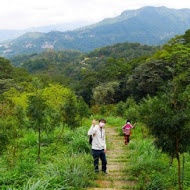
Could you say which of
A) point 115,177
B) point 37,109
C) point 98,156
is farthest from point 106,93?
point 115,177

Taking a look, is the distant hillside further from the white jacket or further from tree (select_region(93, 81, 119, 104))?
the white jacket

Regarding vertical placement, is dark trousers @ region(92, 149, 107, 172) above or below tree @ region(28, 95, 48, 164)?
below

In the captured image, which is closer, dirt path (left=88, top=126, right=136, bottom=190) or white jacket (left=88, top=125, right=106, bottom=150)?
dirt path (left=88, top=126, right=136, bottom=190)

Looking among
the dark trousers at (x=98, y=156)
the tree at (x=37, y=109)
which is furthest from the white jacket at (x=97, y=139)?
the tree at (x=37, y=109)

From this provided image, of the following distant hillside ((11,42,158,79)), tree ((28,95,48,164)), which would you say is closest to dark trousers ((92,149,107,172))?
tree ((28,95,48,164))

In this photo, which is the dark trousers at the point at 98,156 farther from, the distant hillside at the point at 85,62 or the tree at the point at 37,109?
the distant hillside at the point at 85,62

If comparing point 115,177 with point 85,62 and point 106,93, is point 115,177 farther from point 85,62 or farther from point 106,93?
point 85,62

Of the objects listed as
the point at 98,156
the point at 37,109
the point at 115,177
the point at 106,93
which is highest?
the point at 37,109

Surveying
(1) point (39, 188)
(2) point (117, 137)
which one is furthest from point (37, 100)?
(2) point (117, 137)

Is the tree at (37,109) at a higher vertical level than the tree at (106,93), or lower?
higher

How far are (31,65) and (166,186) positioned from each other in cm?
11358

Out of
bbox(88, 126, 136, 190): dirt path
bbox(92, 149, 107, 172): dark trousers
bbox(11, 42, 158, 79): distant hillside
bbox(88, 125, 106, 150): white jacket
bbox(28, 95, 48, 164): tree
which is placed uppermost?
bbox(11, 42, 158, 79): distant hillside

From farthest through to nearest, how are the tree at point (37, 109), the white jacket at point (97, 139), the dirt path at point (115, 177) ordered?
the tree at point (37, 109), the white jacket at point (97, 139), the dirt path at point (115, 177)

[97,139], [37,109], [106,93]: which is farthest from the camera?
[106,93]
